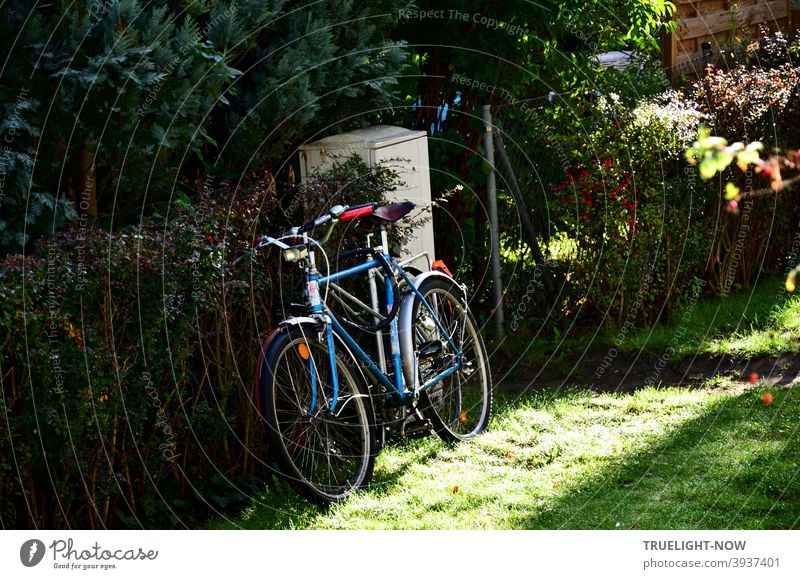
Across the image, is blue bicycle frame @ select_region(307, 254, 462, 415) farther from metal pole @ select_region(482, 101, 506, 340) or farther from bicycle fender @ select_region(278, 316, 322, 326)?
metal pole @ select_region(482, 101, 506, 340)

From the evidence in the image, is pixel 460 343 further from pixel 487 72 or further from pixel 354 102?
pixel 487 72

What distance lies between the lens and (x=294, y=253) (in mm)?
4578

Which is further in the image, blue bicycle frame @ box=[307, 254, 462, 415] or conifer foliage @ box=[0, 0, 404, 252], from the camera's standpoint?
blue bicycle frame @ box=[307, 254, 462, 415]

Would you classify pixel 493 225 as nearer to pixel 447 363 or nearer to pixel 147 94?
pixel 447 363

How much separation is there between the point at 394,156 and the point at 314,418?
1.91 metres

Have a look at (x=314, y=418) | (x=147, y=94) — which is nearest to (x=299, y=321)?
(x=314, y=418)

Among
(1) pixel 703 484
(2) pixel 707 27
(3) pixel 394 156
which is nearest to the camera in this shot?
(1) pixel 703 484

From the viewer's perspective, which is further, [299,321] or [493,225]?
[493,225]

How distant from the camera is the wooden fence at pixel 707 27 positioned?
35.4 ft

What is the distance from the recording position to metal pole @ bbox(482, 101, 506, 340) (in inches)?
307

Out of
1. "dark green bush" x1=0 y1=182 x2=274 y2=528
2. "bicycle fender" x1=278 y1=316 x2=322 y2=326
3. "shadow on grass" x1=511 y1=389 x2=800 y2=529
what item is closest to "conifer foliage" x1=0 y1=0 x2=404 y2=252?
"dark green bush" x1=0 y1=182 x2=274 y2=528

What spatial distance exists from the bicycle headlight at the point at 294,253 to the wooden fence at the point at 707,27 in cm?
677

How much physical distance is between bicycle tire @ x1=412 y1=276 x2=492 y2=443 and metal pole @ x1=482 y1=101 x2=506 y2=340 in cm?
160

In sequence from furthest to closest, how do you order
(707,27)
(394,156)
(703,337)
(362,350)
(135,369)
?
(707,27) → (703,337) → (394,156) → (362,350) → (135,369)
